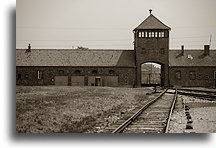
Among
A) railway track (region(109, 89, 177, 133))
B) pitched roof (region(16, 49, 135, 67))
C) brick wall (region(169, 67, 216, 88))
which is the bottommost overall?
railway track (region(109, 89, 177, 133))

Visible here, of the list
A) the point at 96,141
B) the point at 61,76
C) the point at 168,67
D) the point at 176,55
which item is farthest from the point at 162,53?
the point at 96,141

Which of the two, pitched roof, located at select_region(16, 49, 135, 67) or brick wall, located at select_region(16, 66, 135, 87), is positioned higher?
pitched roof, located at select_region(16, 49, 135, 67)

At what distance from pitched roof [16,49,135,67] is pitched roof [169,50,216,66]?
449 centimetres

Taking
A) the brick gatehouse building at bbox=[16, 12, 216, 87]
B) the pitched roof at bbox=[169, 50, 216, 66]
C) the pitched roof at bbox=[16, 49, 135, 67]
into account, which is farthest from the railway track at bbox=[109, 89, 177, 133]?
the pitched roof at bbox=[169, 50, 216, 66]

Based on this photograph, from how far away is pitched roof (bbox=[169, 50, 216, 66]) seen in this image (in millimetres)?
33147

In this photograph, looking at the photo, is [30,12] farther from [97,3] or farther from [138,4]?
[138,4]

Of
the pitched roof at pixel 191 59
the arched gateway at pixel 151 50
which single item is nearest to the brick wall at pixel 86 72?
the arched gateway at pixel 151 50

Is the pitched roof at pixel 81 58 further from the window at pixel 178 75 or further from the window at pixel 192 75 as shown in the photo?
the window at pixel 192 75

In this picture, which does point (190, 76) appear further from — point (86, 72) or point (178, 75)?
point (86, 72)

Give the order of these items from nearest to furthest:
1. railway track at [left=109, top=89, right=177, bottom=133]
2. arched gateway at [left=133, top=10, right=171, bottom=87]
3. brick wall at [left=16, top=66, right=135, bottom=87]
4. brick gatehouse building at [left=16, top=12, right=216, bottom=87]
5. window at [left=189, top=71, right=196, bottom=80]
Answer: railway track at [left=109, top=89, right=177, bottom=133] → brick wall at [left=16, top=66, right=135, bottom=87] → brick gatehouse building at [left=16, top=12, right=216, bottom=87] → arched gateway at [left=133, top=10, right=171, bottom=87] → window at [left=189, top=71, right=196, bottom=80]

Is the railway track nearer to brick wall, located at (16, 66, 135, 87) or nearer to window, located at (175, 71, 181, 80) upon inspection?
brick wall, located at (16, 66, 135, 87)

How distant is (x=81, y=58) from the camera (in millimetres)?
32719

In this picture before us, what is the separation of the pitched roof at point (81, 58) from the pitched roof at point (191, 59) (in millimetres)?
4494

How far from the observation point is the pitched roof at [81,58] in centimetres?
3067
